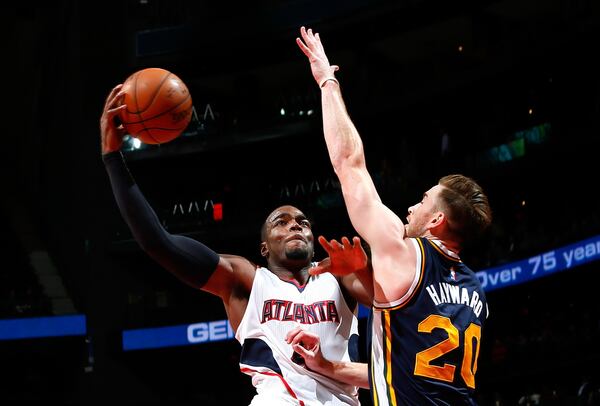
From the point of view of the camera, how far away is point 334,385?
448 cm

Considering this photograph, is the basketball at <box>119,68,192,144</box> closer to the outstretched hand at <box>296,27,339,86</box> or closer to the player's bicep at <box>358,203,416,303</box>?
the outstretched hand at <box>296,27,339,86</box>

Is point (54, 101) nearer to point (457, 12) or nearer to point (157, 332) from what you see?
point (157, 332)

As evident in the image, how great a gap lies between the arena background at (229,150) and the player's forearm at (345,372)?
1290cm

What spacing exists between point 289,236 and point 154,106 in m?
1.21

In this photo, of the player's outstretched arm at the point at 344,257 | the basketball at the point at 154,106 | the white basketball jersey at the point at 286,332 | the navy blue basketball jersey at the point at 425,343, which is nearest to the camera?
the player's outstretched arm at the point at 344,257

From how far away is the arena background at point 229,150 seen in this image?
1800 cm

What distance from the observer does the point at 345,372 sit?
4.32 meters

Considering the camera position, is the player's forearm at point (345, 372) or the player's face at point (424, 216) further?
the player's forearm at point (345, 372)

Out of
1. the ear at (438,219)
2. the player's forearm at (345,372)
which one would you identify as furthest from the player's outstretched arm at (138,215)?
the ear at (438,219)

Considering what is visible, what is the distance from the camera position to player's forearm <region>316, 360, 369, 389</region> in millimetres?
4305

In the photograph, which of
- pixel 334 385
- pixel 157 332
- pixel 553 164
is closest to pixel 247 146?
pixel 157 332

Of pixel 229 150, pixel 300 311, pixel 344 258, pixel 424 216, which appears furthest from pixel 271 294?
pixel 229 150

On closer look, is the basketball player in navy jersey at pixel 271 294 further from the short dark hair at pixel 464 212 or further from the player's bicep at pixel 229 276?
the short dark hair at pixel 464 212

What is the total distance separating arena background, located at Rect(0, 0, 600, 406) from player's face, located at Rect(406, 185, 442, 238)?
13.4 meters
